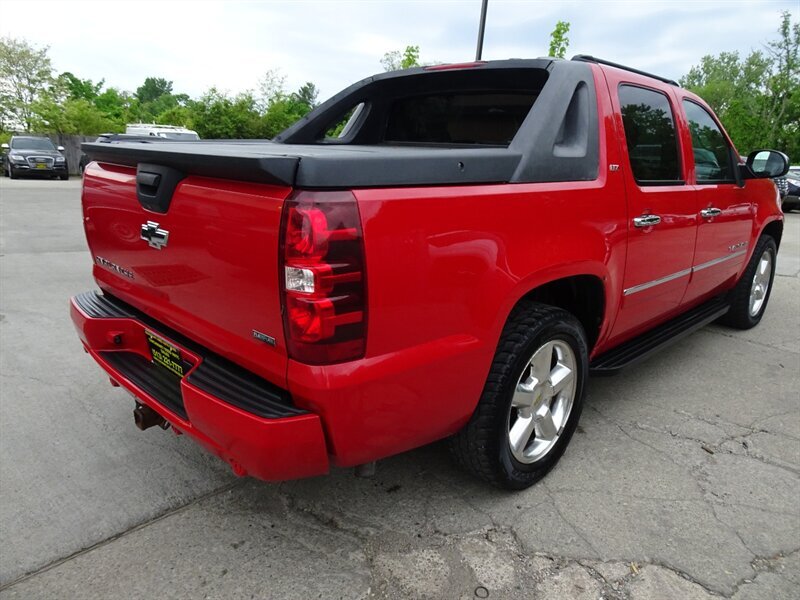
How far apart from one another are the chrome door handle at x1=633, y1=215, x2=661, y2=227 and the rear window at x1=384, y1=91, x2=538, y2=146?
79 cm

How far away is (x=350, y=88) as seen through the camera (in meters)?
3.77

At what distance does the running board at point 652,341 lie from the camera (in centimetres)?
304

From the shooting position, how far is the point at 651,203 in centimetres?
298

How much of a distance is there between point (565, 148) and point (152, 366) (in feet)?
6.60

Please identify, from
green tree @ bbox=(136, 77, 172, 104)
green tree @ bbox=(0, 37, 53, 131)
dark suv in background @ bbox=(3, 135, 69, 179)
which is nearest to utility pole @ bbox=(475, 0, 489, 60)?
dark suv in background @ bbox=(3, 135, 69, 179)

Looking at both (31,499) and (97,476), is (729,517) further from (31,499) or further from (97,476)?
(31,499)

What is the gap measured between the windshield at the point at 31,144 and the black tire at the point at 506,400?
25.8 metres

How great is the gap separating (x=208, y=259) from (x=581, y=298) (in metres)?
1.75

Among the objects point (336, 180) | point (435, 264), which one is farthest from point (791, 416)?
point (336, 180)

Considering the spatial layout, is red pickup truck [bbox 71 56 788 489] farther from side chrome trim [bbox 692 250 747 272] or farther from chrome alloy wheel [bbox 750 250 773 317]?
chrome alloy wheel [bbox 750 250 773 317]

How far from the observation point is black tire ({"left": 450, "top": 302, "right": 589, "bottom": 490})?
90.4 inches

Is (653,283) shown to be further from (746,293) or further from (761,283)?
(761,283)

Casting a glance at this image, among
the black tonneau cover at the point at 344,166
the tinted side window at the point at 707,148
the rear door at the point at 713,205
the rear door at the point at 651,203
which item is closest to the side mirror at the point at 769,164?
the rear door at the point at 713,205

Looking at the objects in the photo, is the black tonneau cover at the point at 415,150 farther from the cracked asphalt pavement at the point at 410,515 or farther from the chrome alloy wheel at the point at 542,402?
the cracked asphalt pavement at the point at 410,515
